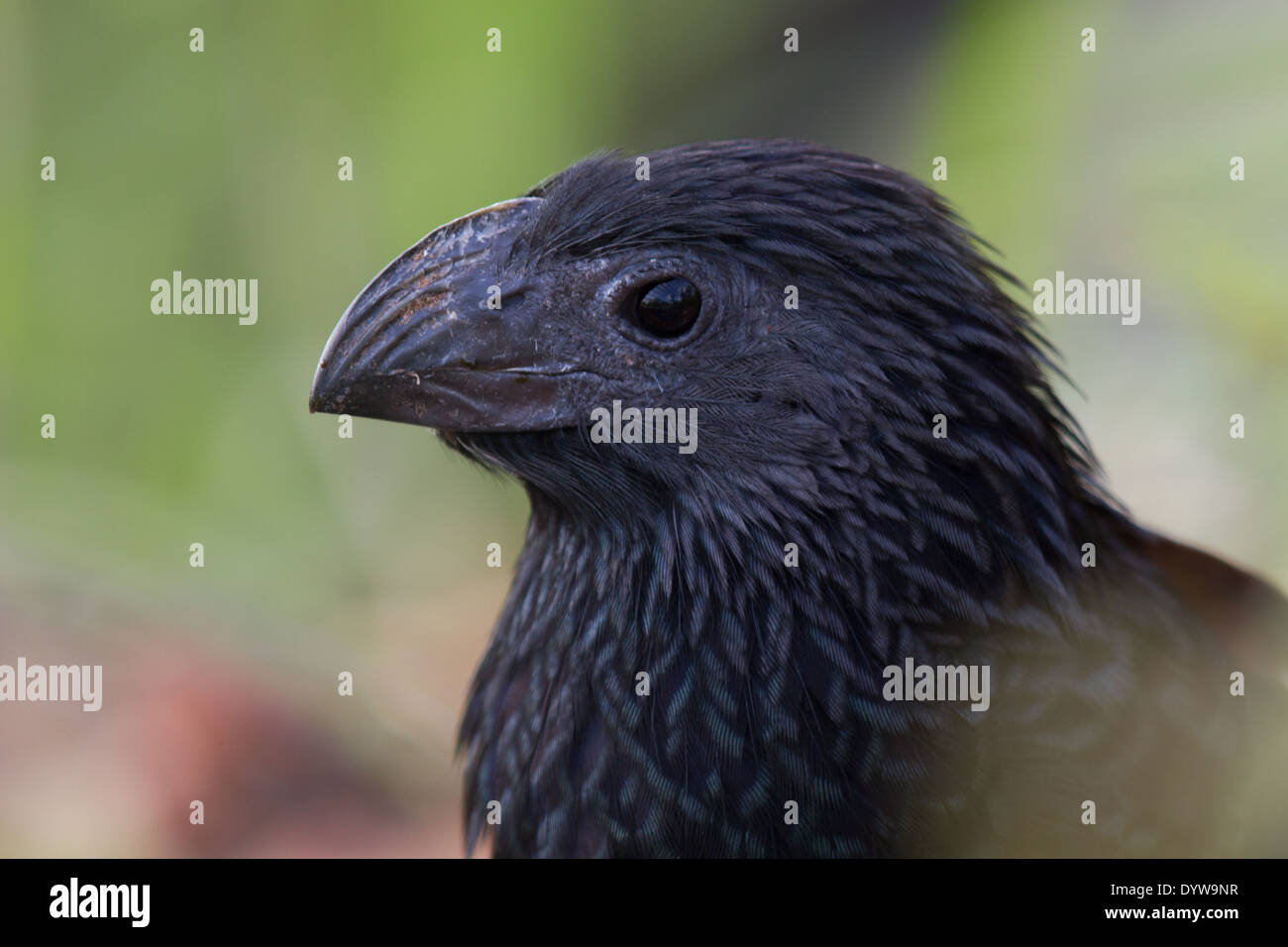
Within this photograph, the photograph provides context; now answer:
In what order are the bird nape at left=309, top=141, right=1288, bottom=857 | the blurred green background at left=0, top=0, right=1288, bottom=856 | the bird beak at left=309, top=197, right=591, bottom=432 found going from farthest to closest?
the blurred green background at left=0, top=0, right=1288, bottom=856 → the bird beak at left=309, top=197, right=591, bottom=432 → the bird nape at left=309, top=141, right=1288, bottom=857

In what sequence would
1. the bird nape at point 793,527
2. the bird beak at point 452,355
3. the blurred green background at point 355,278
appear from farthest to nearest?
the blurred green background at point 355,278 → the bird beak at point 452,355 → the bird nape at point 793,527

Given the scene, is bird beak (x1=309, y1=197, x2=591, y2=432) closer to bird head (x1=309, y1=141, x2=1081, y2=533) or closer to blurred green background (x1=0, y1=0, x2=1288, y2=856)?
bird head (x1=309, y1=141, x2=1081, y2=533)

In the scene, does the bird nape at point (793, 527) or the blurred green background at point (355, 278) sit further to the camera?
the blurred green background at point (355, 278)

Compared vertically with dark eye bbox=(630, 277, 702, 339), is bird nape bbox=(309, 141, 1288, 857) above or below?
below

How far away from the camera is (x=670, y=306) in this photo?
11.2 feet

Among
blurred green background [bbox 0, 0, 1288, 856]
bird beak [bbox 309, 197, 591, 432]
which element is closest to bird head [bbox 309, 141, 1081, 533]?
bird beak [bbox 309, 197, 591, 432]

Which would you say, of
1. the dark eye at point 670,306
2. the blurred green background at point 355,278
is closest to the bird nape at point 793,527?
the dark eye at point 670,306

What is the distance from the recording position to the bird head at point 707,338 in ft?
10.9

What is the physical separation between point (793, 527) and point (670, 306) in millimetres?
669

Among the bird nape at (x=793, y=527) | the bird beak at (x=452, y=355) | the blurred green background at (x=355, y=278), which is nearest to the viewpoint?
the bird nape at (x=793, y=527)

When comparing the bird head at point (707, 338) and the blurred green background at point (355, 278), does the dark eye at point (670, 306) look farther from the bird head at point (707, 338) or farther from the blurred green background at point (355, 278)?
the blurred green background at point (355, 278)

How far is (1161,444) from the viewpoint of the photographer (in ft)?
22.2

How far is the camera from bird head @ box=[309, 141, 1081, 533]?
3330 mm

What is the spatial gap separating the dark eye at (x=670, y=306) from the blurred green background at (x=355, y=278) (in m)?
3.86
